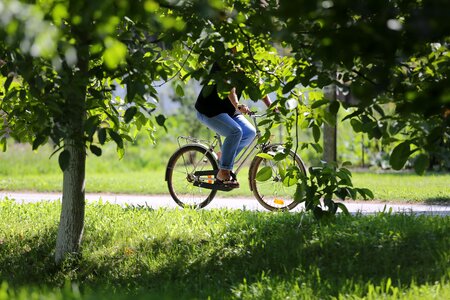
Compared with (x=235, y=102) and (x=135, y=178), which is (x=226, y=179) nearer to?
(x=235, y=102)

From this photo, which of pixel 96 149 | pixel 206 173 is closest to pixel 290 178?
pixel 96 149

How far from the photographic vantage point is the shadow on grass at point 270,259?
A: 5.34 m

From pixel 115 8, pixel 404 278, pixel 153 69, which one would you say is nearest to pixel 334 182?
pixel 404 278

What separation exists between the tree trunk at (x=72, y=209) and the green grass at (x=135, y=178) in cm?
471

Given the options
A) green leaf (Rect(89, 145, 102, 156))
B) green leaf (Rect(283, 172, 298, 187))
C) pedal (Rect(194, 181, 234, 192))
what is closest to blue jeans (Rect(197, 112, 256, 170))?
pedal (Rect(194, 181, 234, 192))

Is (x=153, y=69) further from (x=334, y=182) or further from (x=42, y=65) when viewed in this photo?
(x=334, y=182)

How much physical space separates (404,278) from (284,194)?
3626 millimetres

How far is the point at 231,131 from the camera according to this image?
7820 mm

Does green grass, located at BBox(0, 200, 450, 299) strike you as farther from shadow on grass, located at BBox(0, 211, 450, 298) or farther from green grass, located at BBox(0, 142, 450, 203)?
green grass, located at BBox(0, 142, 450, 203)

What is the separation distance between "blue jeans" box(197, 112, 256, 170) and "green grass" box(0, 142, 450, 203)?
2.65 metres

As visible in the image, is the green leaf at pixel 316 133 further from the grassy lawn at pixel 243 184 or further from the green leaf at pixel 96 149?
the grassy lawn at pixel 243 184

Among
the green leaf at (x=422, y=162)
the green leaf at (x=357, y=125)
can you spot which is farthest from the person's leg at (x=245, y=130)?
the green leaf at (x=422, y=162)

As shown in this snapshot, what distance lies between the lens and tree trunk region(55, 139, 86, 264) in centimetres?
622

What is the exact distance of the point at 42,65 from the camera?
476cm
